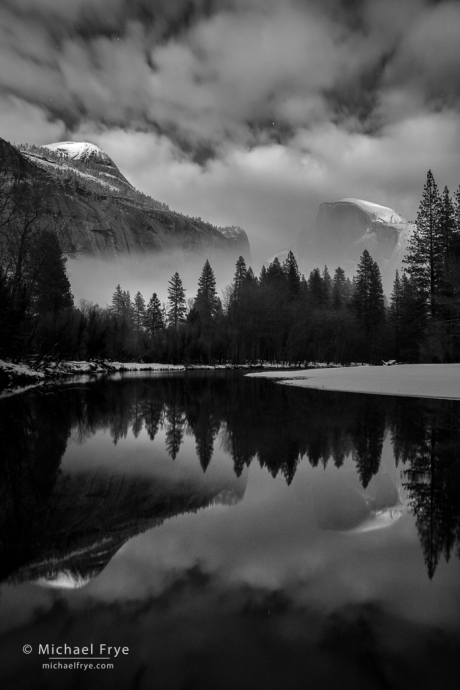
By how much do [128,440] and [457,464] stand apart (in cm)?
443

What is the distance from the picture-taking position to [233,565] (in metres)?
2.17

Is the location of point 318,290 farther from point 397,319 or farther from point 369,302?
point 397,319

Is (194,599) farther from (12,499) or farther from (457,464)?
(457,464)


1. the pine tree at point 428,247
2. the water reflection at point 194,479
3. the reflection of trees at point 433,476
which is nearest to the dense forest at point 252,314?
the pine tree at point 428,247

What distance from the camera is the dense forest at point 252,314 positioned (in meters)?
20.4

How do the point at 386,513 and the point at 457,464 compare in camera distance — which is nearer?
the point at 386,513

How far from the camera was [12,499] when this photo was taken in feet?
10.4

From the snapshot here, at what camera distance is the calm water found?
141cm

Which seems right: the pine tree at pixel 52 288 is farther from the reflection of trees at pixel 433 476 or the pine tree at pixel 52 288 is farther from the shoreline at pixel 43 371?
the reflection of trees at pixel 433 476

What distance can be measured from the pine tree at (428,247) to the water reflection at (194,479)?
96.5ft

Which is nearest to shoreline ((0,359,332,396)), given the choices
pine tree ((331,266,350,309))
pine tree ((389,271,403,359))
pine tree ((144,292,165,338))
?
pine tree ((144,292,165,338))

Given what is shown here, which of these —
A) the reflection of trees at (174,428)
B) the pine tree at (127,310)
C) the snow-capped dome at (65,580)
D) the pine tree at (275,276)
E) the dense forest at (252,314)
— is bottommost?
the reflection of trees at (174,428)

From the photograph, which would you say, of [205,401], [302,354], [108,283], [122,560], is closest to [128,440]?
[122,560]

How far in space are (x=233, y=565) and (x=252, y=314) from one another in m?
52.0
